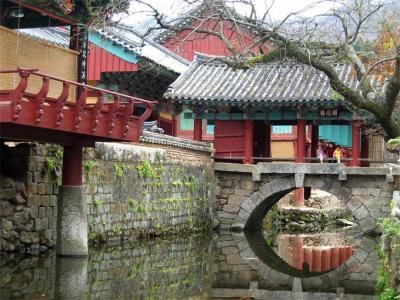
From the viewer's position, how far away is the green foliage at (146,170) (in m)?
21.2

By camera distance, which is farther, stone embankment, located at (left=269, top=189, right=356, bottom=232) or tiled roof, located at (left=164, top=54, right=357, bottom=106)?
stone embankment, located at (left=269, top=189, right=356, bottom=232)

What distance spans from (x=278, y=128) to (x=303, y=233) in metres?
9.66

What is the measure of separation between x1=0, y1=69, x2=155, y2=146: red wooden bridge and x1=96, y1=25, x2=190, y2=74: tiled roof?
7.44m

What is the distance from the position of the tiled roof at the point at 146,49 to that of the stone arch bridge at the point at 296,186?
5.05 m

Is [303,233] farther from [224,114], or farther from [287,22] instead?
[287,22]

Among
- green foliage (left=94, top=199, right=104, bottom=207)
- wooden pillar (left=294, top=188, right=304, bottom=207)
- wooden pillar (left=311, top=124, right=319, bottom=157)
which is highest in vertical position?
wooden pillar (left=311, top=124, right=319, bottom=157)

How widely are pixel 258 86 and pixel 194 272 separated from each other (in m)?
12.6

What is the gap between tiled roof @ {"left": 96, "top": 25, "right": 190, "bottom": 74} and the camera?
25719 mm

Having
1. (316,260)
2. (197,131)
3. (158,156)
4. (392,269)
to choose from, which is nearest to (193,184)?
(158,156)

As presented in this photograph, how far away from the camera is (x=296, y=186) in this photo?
25.9 m

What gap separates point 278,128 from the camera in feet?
124

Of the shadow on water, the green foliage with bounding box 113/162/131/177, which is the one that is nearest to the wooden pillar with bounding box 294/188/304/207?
the shadow on water

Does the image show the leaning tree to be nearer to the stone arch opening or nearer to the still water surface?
the still water surface

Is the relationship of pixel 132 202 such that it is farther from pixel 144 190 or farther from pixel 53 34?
pixel 53 34
